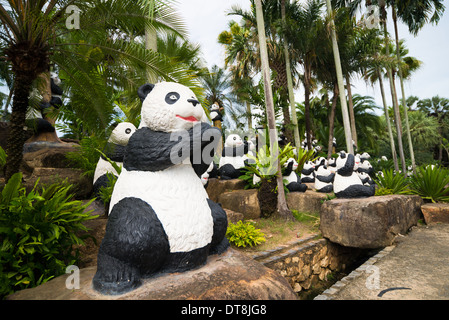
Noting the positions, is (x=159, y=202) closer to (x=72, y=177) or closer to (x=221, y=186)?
(x=72, y=177)

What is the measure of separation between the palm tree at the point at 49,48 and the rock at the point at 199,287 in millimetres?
2277

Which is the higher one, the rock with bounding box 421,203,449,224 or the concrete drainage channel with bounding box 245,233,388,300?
the rock with bounding box 421,203,449,224

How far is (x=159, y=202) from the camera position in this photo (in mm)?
1870

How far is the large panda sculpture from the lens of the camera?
1710 millimetres

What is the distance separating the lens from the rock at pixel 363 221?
4.11m

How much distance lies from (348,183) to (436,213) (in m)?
2.18

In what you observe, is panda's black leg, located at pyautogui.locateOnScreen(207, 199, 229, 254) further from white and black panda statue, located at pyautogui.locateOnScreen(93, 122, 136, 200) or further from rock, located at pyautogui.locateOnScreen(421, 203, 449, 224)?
rock, located at pyautogui.locateOnScreen(421, 203, 449, 224)

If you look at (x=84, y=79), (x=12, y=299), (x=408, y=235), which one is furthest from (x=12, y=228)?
(x=408, y=235)

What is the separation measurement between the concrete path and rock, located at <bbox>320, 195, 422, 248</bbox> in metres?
0.25

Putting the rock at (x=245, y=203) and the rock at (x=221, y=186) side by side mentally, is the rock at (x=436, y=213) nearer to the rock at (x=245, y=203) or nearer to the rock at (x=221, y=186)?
the rock at (x=245, y=203)

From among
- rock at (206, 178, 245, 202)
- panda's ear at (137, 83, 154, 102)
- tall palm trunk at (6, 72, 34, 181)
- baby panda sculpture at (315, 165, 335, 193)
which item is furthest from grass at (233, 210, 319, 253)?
tall palm trunk at (6, 72, 34, 181)

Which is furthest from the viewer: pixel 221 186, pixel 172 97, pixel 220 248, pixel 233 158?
pixel 233 158

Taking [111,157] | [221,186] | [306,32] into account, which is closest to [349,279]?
[111,157]

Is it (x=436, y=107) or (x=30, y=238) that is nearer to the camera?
(x=30, y=238)
